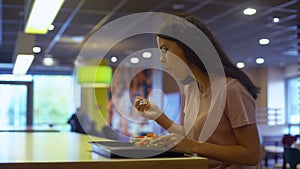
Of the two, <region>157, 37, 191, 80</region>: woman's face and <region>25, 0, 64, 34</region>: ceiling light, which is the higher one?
<region>25, 0, 64, 34</region>: ceiling light

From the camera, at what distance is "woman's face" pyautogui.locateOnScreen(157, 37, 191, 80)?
129 cm

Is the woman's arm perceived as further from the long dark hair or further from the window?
the window

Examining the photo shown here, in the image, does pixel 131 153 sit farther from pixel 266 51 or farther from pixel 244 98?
pixel 266 51

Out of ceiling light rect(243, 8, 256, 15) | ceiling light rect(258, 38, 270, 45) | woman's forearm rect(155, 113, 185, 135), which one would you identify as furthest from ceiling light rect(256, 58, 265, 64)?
woman's forearm rect(155, 113, 185, 135)

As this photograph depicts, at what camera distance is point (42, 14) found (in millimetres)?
2787

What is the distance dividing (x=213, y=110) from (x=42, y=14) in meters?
1.81

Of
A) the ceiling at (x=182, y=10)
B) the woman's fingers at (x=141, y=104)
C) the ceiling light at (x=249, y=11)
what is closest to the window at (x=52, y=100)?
the ceiling at (x=182, y=10)

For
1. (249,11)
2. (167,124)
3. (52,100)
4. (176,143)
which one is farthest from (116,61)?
(176,143)

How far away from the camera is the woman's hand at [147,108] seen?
1.34m

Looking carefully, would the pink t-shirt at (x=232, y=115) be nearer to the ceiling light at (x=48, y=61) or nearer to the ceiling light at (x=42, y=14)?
the ceiling light at (x=42, y=14)

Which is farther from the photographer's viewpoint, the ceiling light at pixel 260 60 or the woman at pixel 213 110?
the ceiling light at pixel 260 60

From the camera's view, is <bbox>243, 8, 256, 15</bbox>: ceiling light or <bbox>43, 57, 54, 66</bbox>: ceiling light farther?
<bbox>43, 57, 54, 66</bbox>: ceiling light

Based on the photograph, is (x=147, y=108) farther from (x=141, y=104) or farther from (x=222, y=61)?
(x=222, y=61)

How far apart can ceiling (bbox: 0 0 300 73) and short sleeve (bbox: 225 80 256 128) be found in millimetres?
2625
